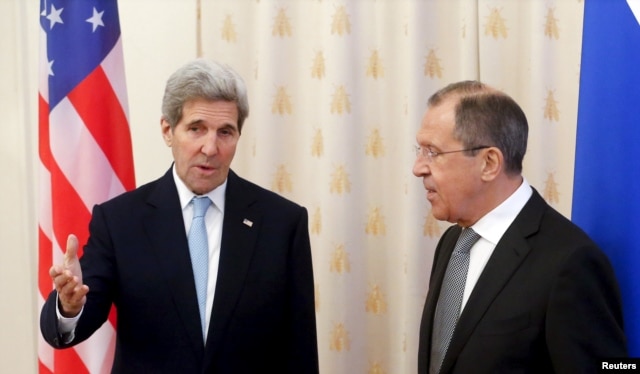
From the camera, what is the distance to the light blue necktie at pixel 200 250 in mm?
2324

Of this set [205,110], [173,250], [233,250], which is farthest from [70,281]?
[205,110]

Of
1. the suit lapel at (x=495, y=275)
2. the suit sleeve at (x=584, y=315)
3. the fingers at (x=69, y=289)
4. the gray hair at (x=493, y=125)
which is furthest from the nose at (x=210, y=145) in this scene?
the suit sleeve at (x=584, y=315)

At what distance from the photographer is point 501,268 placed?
2.08 meters

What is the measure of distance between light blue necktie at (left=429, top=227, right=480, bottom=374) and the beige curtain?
1.24 m

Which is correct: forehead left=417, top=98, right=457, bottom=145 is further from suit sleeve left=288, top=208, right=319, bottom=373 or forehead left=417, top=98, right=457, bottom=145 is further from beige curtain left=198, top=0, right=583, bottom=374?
beige curtain left=198, top=0, right=583, bottom=374

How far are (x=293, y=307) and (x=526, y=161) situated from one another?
150cm

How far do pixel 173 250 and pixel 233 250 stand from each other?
0.17 m

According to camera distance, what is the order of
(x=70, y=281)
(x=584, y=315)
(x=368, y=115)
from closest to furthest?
1. (x=584, y=315)
2. (x=70, y=281)
3. (x=368, y=115)

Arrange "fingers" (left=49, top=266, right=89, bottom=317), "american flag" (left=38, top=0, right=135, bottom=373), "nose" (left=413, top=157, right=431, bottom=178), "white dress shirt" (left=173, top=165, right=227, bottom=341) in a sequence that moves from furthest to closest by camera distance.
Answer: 1. "american flag" (left=38, top=0, right=135, bottom=373)
2. "white dress shirt" (left=173, top=165, right=227, bottom=341)
3. "nose" (left=413, top=157, right=431, bottom=178)
4. "fingers" (left=49, top=266, right=89, bottom=317)

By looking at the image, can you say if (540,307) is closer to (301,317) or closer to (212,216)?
(301,317)

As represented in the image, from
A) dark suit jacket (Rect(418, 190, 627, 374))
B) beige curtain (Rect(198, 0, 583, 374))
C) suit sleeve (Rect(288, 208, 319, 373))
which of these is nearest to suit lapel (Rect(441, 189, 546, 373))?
dark suit jacket (Rect(418, 190, 627, 374))

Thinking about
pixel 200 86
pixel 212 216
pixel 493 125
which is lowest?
pixel 212 216

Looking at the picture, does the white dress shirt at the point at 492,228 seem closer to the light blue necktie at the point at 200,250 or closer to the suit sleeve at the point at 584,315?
the suit sleeve at the point at 584,315

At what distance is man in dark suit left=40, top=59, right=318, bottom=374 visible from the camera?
89.8 inches
